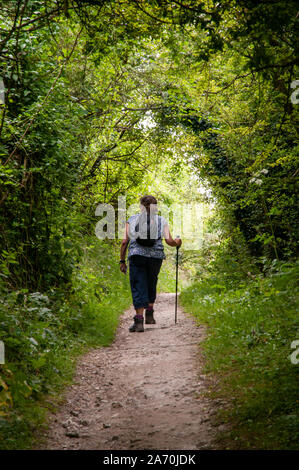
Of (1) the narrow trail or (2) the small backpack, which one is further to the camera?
(2) the small backpack

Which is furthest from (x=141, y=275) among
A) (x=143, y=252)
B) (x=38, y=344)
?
(x=38, y=344)

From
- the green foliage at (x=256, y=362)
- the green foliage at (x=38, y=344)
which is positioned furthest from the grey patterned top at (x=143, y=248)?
the green foliage at (x=256, y=362)

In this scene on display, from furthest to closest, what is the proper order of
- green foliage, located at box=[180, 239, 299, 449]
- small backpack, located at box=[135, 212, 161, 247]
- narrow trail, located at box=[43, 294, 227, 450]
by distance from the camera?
small backpack, located at box=[135, 212, 161, 247] → narrow trail, located at box=[43, 294, 227, 450] → green foliage, located at box=[180, 239, 299, 449]

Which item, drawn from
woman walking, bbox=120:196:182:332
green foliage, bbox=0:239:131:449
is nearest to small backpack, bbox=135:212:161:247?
woman walking, bbox=120:196:182:332

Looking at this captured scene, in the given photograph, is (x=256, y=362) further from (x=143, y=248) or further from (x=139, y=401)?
(x=143, y=248)

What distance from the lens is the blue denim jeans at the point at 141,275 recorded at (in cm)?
698

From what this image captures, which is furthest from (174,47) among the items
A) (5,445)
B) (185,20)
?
(5,445)

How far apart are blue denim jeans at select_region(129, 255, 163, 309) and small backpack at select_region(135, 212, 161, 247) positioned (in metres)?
0.28

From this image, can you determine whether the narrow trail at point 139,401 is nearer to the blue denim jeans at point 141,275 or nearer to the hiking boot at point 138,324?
the hiking boot at point 138,324

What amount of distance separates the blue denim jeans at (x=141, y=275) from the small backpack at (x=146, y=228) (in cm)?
28

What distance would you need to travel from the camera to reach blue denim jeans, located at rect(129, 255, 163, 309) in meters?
6.98

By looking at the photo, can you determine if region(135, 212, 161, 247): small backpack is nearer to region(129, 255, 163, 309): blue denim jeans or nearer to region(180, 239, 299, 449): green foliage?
region(129, 255, 163, 309): blue denim jeans

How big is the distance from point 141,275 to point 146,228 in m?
0.82

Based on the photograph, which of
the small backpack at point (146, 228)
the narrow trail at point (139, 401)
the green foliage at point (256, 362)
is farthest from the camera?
the small backpack at point (146, 228)
